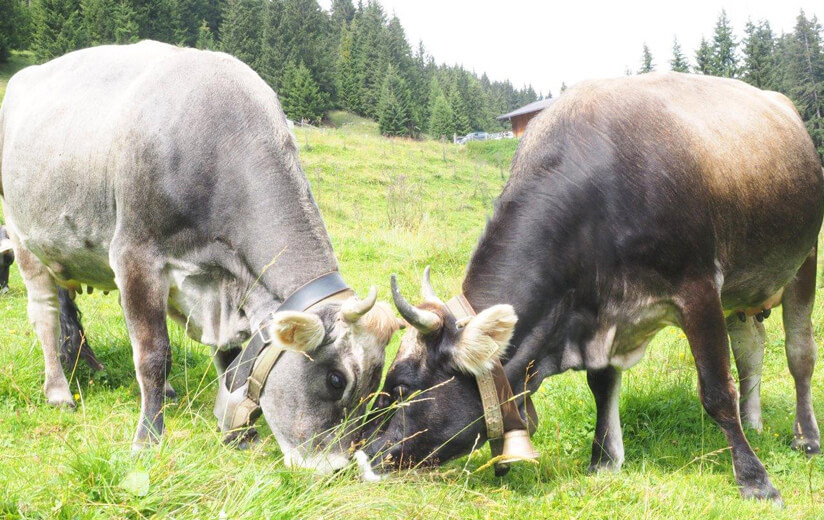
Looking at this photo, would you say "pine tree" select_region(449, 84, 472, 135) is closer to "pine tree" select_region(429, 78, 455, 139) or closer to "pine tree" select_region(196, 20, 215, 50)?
"pine tree" select_region(429, 78, 455, 139)

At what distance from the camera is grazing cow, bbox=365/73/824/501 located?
415cm

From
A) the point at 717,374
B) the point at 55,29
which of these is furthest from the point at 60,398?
the point at 55,29

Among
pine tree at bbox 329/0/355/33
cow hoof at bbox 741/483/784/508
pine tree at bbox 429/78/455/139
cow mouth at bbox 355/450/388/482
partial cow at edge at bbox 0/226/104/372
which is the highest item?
pine tree at bbox 329/0/355/33

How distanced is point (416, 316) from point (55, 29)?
6450cm

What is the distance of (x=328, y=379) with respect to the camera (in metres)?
4.16

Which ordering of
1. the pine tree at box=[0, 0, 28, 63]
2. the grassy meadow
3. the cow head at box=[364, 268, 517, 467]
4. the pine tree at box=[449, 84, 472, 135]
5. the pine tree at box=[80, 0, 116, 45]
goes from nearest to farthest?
the grassy meadow → the cow head at box=[364, 268, 517, 467] → the pine tree at box=[0, 0, 28, 63] → the pine tree at box=[80, 0, 116, 45] → the pine tree at box=[449, 84, 472, 135]

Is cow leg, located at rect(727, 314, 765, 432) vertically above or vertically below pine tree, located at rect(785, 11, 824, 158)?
below

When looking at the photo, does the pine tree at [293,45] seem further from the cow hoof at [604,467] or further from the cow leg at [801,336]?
the cow hoof at [604,467]

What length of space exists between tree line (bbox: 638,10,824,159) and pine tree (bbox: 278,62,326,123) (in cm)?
3560

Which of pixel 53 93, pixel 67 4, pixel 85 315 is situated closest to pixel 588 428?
pixel 53 93

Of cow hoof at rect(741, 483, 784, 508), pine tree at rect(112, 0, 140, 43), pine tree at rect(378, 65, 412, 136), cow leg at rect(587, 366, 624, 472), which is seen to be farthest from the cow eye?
pine tree at rect(378, 65, 412, 136)

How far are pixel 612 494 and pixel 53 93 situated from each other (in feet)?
17.0

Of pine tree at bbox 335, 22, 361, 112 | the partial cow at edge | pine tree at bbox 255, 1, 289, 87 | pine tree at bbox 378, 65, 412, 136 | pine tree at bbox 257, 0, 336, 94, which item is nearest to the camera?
the partial cow at edge

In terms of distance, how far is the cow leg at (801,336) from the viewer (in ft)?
17.7
